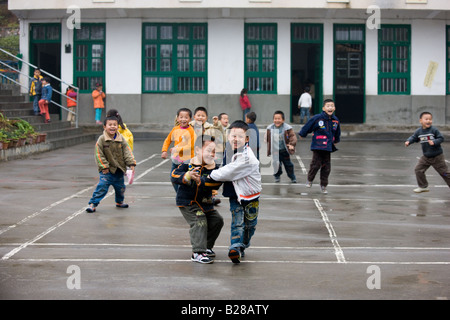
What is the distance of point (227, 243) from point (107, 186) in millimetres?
2796

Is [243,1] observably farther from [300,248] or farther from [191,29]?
[300,248]

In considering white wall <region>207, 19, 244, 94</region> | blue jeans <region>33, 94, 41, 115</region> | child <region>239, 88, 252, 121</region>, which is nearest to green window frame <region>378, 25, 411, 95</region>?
child <region>239, 88, 252, 121</region>

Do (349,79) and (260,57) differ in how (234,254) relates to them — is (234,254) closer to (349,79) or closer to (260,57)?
(260,57)

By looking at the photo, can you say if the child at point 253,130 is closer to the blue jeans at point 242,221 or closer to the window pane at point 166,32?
the blue jeans at point 242,221

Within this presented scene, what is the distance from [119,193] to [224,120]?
307 centimetres

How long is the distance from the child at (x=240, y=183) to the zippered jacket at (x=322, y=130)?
5351 mm

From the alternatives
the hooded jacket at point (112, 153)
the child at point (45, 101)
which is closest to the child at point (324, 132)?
the hooded jacket at point (112, 153)

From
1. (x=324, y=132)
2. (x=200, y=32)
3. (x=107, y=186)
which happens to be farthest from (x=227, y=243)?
(x=200, y=32)

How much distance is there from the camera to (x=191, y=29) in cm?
2741

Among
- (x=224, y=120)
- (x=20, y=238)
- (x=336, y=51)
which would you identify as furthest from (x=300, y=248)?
(x=336, y=51)

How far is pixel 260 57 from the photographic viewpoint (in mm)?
27516

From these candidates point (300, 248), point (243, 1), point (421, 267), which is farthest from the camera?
point (243, 1)

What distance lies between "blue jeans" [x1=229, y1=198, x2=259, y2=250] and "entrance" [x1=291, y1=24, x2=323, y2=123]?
19699 millimetres

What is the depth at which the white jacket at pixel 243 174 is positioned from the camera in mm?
8102
